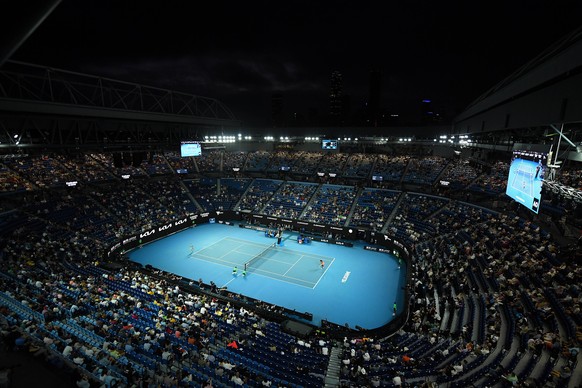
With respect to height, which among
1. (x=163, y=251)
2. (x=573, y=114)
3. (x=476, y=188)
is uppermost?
(x=573, y=114)

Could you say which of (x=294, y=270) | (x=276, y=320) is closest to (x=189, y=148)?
(x=294, y=270)

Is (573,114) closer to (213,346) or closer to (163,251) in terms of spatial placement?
(213,346)

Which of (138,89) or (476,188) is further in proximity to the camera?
(476,188)

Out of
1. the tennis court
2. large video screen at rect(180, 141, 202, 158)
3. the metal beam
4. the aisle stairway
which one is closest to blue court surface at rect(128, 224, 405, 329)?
the tennis court

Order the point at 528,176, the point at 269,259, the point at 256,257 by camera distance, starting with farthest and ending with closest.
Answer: the point at 256,257
the point at 269,259
the point at 528,176

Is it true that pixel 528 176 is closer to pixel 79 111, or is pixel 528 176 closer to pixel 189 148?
pixel 79 111

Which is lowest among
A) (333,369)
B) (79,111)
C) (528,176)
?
(333,369)

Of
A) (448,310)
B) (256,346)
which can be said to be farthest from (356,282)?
(256,346)

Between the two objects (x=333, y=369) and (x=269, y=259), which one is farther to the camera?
(x=269, y=259)
